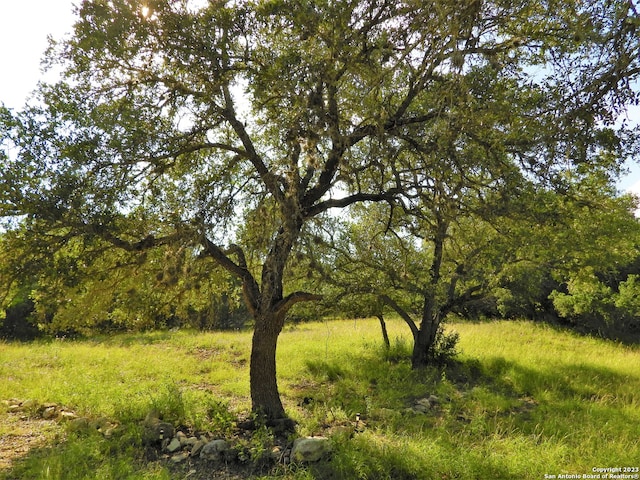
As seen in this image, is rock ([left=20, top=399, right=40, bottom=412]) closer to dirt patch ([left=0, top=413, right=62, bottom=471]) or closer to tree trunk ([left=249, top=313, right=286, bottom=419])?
dirt patch ([left=0, top=413, right=62, bottom=471])

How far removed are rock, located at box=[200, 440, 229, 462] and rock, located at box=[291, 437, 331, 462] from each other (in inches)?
42.2

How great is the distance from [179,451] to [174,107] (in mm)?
5600

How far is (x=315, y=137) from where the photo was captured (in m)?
5.45

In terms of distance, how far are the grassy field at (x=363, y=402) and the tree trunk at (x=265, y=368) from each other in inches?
22.9

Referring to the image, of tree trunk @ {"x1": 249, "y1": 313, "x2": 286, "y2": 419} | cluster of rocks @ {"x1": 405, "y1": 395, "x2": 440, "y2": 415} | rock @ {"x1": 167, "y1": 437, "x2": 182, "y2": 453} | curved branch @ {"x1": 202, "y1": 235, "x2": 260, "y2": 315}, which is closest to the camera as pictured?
rock @ {"x1": 167, "y1": 437, "x2": 182, "y2": 453}

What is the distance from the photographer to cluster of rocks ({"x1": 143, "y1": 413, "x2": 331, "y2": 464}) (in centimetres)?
584

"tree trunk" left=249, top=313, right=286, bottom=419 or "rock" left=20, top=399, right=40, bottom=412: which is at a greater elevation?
"tree trunk" left=249, top=313, right=286, bottom=419

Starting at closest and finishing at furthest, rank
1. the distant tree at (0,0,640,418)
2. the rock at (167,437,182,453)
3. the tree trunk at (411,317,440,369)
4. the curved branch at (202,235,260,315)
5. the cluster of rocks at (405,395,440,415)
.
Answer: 1. the distant tree at (0,0,640,418)
2. the rock at (167,437,182,453)
3. the curved branch at (202,235,260,315)
4. the cluster of rocks at (405,395,440,415)
5. the tree trunk at (411,317,440,369)

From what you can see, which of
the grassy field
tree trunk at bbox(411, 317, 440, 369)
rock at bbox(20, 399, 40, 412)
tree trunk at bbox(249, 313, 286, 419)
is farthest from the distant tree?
tree trunk at bbox(411, 317, 440, 369)

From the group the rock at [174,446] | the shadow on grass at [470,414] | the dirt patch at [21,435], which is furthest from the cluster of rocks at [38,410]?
the shadow on grass at [470,414]

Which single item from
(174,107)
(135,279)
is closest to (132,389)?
(135,279)

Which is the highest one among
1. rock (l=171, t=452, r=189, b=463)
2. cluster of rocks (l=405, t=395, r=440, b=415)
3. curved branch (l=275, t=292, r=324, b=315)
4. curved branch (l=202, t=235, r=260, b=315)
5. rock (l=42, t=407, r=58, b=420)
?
curved branch (l=202, t=235, r=260, b=315)

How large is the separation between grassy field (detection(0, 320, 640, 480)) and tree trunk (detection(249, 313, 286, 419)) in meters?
0.58

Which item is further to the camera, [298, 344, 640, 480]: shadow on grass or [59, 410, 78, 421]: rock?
[59, 410, 78, 421]: rock
